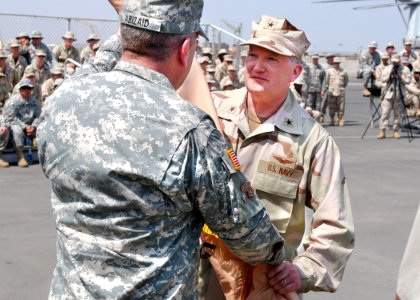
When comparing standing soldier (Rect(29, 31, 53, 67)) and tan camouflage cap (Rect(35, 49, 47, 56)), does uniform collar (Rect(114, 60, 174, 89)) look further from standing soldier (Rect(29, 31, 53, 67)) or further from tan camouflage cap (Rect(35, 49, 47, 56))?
standing soldier (Rect(29, 31, 53, 67))

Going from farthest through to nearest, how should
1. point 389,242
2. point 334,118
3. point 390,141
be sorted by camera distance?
point 334,118
point 390,141
point 389,242

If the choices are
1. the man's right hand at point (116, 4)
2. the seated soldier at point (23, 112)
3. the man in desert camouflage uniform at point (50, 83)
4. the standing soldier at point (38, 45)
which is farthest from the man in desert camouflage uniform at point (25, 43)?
the man's right hand at point (116, 4)

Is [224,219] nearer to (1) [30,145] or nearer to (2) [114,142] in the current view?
(2) [114,142]

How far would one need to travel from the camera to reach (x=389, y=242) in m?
7.16

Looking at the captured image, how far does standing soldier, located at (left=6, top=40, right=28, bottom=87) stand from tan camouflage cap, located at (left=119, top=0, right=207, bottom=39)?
45.4ft

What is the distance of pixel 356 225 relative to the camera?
781 cm

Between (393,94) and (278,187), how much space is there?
1448 centimetres

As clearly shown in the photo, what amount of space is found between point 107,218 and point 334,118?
18271mm

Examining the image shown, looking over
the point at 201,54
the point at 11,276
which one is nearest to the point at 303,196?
the point at 11,276

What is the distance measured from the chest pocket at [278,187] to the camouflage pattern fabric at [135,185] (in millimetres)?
738

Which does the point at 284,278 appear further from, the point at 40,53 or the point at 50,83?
the point at 40,53

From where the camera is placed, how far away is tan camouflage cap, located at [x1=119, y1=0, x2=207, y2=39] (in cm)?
195

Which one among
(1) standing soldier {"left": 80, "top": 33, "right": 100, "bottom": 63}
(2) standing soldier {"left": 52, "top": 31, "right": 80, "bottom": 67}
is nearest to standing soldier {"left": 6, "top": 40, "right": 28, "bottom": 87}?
(2) standing soldier {"left": 52, "top": 31, "right": 80, "bottom": 67}

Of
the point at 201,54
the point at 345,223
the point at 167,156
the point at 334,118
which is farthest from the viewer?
the point at 334,118
